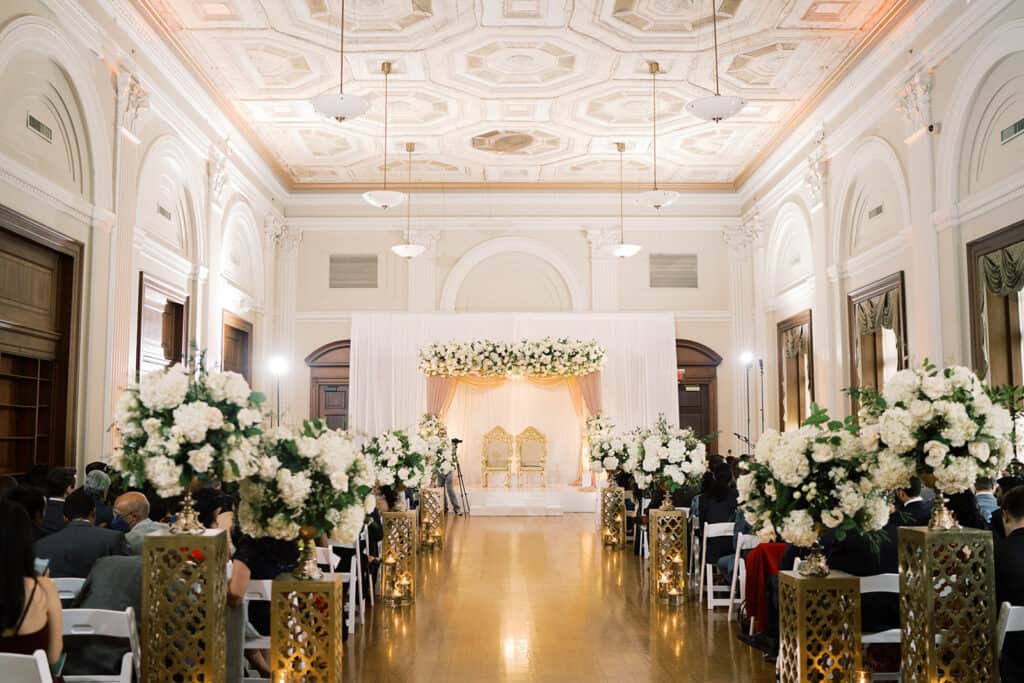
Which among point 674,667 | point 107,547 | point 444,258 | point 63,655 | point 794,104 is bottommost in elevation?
point 674,667

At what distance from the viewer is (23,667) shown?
9.96 feet

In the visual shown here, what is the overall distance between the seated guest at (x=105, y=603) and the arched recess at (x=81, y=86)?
201 inches

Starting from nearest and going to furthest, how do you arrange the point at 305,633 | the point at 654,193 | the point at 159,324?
the point at 305,633, the point at 159,324, the point at 654,193

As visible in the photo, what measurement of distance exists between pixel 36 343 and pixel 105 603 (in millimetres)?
5033

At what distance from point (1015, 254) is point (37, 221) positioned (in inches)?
350

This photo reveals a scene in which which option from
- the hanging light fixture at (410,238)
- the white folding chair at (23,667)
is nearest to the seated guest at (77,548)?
the white folding chair at (23,667)

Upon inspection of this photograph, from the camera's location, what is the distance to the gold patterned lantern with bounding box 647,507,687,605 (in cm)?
814

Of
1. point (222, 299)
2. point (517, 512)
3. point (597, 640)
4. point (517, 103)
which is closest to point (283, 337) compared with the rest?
point (222, 299)

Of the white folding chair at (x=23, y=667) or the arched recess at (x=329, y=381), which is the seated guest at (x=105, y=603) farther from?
the arched recess at (x=329, y=381)

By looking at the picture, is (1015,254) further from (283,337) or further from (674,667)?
(283,337)

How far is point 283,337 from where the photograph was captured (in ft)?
57.3

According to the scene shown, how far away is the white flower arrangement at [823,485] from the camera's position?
14.3ft

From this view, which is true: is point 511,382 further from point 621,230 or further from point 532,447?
point 621,230

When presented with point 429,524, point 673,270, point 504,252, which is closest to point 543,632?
A: point 429,524
